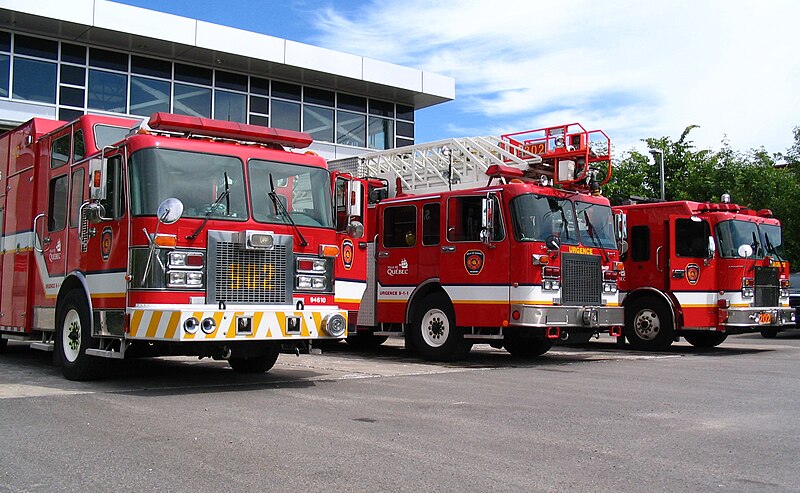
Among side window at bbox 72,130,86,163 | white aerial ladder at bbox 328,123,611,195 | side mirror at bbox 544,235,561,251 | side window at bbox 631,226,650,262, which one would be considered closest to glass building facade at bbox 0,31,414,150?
white aerial ladder at bbox 328,123,611,195

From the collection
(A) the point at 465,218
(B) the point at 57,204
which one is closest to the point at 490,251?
(A) the point at 465,218

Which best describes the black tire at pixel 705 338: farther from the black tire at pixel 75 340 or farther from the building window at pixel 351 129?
the building window at pixel 351 129

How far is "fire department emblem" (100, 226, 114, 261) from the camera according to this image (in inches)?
372

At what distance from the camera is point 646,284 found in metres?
17.0

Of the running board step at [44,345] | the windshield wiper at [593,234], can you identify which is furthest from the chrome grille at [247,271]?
the windshield wiper at [593,234]

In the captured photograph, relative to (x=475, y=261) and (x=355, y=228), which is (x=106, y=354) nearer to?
(x=355, y=228)

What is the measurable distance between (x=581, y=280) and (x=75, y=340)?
7725mm

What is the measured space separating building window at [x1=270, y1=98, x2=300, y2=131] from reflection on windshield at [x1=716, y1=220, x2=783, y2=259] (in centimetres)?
1637

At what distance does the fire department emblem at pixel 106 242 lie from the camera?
944 cm

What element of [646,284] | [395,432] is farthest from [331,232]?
[646,284]

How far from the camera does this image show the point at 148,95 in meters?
26.2

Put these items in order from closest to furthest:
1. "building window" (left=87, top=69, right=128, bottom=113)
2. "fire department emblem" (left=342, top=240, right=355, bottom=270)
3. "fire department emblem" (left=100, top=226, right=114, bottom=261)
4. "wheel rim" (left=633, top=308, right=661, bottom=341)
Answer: "fire department emblem" (left=100, top=226, right=114, bottom=261), "fire department emblem" (left=342, top=240, right=355, bottom=270), "wheel rim" (left=633, top=308, right=661, bottom=341), "building window" (left=87, top=69, right=128, bottom=113)

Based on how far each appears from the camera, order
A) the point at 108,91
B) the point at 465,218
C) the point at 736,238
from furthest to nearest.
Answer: the point at 108,91, the point at 736,238, the point at 465,218

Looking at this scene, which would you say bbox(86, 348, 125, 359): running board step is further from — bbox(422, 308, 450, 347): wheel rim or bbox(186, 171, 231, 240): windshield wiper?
bbox(422, 308, 450, 347): wheel rim
